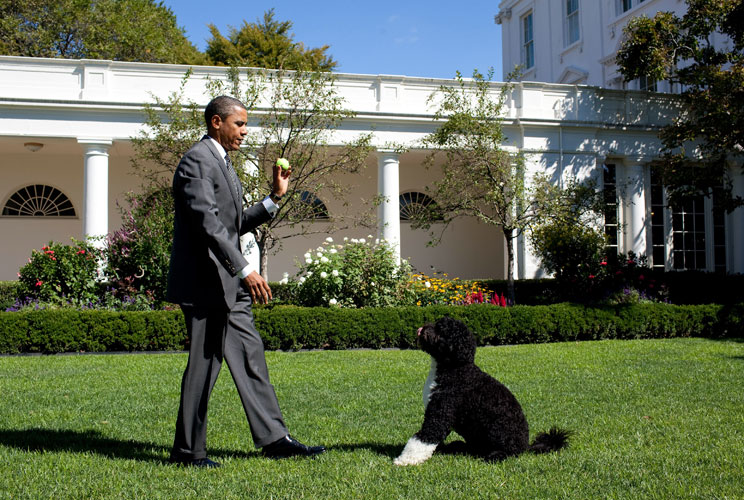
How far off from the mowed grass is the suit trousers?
7.3 inches

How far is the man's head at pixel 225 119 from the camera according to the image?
379 cm

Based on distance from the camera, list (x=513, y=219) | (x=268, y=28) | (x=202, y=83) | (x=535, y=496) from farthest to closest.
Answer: (x=268, y=28)
(x=202, y=83)
(x=513, y=219)
(x=535, y=496)

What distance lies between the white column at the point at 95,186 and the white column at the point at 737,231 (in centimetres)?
1706

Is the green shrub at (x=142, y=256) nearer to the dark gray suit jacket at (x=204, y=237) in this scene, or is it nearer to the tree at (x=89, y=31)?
the dark gray suit jacket at (x=204, y=237)

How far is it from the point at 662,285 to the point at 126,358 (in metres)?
11.0

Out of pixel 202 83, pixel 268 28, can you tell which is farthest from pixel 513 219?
pixel 268 28

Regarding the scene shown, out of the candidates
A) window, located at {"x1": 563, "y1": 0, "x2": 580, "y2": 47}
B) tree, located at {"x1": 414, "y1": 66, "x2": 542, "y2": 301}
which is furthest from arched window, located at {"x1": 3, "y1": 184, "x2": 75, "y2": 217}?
window, located at {"x1": 563, "y1": 0, "x2": 580, "y2": 47}

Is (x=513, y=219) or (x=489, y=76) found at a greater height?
(x=489, y=76)

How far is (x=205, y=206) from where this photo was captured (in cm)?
347

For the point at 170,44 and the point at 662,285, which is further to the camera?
the point at 170,44

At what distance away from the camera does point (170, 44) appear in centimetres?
3077

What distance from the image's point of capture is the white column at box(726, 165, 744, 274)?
735 inches

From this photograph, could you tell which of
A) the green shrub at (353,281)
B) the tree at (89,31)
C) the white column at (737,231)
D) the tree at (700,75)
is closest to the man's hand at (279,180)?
the green shrub at (353,281)

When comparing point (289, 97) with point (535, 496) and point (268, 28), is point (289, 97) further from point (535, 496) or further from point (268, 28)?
point (268, 28)
